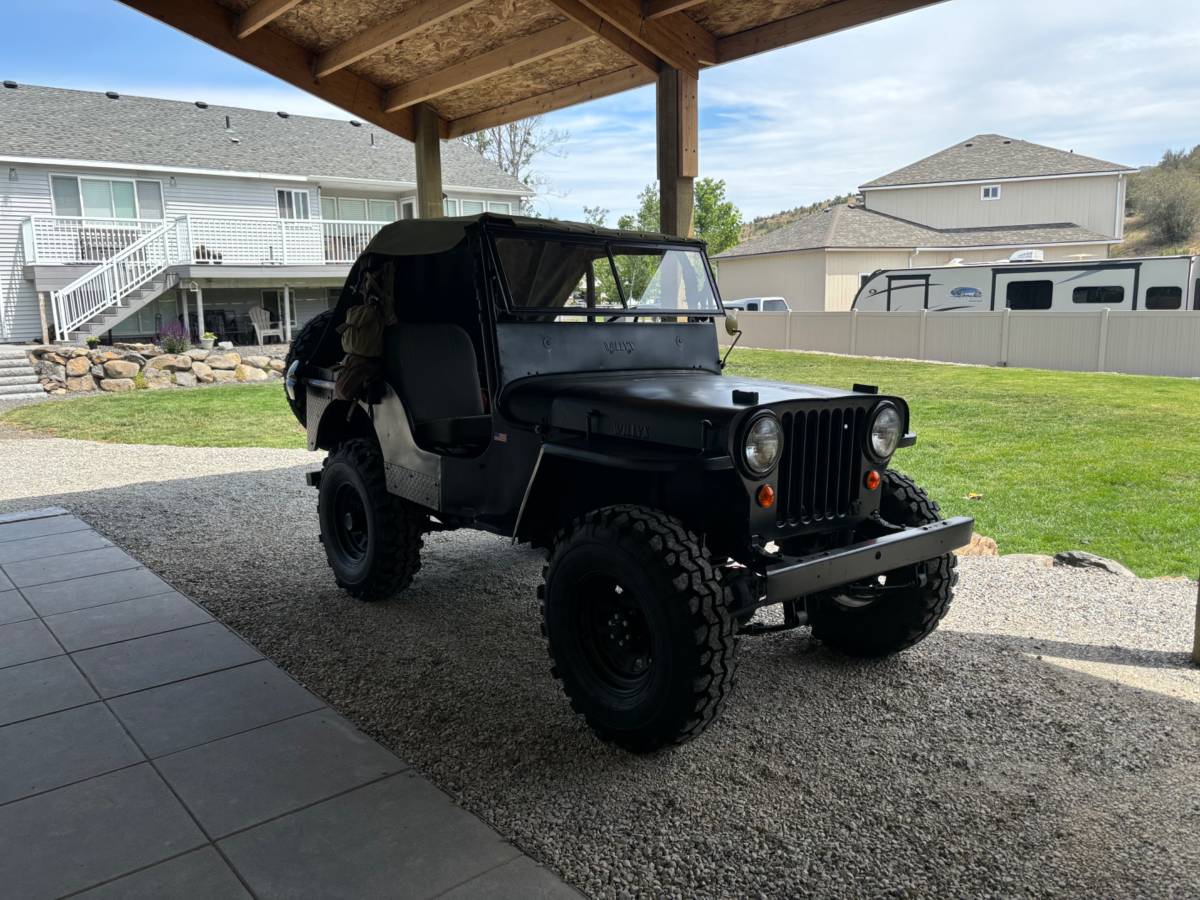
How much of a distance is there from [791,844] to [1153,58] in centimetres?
7727

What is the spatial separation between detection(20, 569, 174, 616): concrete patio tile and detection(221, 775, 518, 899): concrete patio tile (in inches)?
109

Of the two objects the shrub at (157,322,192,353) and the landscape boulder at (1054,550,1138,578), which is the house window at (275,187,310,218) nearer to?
the shrub at (157,322,192,353)

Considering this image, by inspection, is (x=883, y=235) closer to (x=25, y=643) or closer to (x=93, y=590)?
(x=93, y=590)

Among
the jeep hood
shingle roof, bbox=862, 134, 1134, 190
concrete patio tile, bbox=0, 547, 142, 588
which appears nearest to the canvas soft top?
the jeep hood

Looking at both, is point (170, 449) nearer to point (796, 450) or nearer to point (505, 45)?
point (505, 45)

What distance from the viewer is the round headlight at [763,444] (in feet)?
9.87

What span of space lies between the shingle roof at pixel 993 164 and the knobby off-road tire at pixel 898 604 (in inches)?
1353

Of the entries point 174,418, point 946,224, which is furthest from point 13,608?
point 946,224

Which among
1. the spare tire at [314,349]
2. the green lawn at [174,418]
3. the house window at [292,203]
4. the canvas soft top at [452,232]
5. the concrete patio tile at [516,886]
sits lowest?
the concrete patio tile at [516,886]

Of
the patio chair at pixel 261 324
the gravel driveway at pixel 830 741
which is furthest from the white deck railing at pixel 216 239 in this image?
the gravel driveway at pixel 830 741

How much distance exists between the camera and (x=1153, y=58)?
2477 inches

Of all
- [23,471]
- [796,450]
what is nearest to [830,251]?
[23,471]

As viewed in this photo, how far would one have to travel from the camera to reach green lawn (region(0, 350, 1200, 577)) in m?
6.94

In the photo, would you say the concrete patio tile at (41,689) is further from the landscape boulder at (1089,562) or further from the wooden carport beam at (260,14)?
the landscape boulder at (1089,562)
